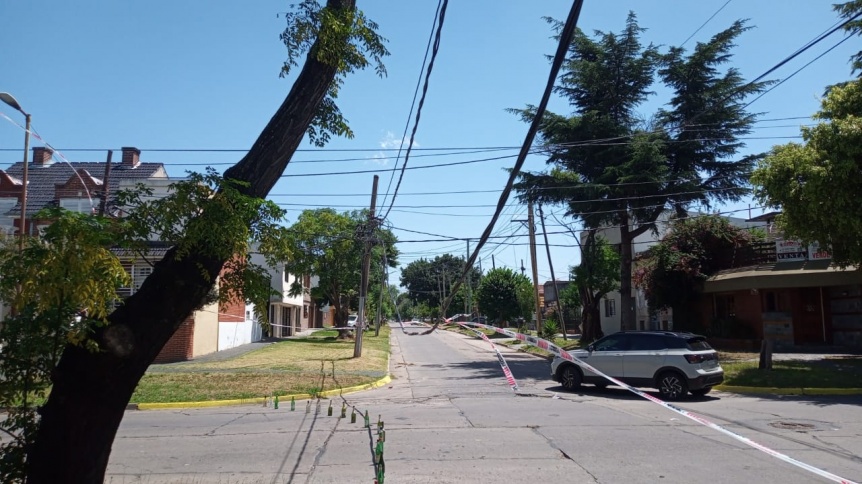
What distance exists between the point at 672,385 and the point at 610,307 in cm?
2848

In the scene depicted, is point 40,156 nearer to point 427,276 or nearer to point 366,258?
point 366,258

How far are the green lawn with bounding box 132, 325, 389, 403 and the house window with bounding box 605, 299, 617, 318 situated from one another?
2046cm

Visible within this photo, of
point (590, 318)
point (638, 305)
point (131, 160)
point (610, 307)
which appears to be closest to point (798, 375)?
point (590, 318)

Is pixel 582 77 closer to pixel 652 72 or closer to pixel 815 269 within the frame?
pixel 652 72

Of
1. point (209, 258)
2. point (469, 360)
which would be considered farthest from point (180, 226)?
point (469, 360)

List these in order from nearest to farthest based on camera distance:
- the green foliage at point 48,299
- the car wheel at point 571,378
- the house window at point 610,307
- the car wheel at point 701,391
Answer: the green foliage at point 48,299
the car wheel at point 701,391
the car wheel at point 571,378
the house window at point 610,307

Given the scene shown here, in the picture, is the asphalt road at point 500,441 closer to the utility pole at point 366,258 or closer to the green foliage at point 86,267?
the green foliage at point 86,267

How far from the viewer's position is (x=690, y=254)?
93.2 ft

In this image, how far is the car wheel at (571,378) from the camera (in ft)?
52.7

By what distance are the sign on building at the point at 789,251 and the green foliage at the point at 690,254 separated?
1.97 m

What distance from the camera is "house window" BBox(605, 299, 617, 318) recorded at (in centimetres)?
4167

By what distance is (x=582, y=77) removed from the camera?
84.7ft

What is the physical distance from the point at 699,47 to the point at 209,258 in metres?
24.6

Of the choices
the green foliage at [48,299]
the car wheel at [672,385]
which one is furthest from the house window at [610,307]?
the green foliage at [48,299]
